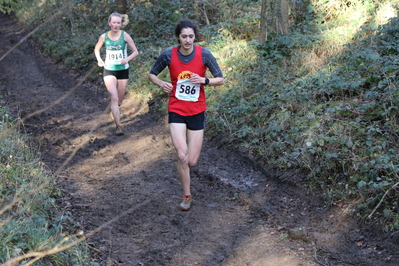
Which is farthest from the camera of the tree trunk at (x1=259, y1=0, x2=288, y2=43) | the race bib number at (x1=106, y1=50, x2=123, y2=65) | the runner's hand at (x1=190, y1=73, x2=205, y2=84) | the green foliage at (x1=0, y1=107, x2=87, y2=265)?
the tree trunk at (x1=259, y1=0, x2=288, y2=43)

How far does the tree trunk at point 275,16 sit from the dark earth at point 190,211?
331cm

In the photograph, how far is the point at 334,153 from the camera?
4945mm

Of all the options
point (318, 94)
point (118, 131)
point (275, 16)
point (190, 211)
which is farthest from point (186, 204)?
point (275, 16)

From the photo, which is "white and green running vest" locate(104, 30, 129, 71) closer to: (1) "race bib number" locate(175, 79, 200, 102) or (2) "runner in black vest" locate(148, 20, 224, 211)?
(2) "runner in black vest" locate(148, 20, 224, 211)

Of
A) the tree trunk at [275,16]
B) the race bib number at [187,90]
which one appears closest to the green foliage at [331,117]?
the tree trunk at [275,16]

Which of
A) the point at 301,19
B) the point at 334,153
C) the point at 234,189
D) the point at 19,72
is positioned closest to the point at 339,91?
the point at 334,153

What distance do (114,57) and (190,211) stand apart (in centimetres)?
390

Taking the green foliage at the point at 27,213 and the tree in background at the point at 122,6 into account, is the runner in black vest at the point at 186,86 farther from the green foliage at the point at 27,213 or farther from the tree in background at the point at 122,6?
the tree in background at the point at 122,6

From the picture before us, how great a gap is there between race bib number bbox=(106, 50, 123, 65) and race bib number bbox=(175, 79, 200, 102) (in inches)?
129

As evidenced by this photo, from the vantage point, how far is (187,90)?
15.4ft

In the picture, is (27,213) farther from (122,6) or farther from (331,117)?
(122,6)

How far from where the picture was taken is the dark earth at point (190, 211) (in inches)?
154

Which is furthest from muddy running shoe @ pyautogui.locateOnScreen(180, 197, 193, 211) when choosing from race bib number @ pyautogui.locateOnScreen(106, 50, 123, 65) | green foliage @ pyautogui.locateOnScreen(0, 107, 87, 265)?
race bib number @ pyautogui.locateOnScreen(106, 50, 123, 65)

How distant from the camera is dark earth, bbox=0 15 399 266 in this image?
12.8ft
